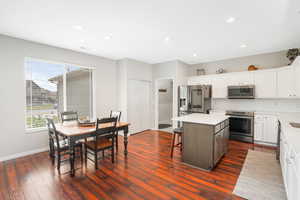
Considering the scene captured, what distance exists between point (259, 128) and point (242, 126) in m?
0.41

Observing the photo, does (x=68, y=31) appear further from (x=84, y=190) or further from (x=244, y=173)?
(x=244, y=173)

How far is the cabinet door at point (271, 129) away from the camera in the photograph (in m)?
3.80

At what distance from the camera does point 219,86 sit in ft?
16.0

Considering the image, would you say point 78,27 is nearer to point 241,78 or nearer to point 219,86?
point 219,86

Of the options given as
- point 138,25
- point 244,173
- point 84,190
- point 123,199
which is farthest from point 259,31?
point 84,190

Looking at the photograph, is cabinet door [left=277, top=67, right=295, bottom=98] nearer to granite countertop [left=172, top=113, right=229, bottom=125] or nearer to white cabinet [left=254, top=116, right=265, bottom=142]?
white cabinet [left=254, top=116, right=265, bottom=142]

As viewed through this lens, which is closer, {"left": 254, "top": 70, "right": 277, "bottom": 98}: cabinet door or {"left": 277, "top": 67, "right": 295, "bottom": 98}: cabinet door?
{"left": 277, "top": 67, "right": 295, "bottom": 98}: cabinet door

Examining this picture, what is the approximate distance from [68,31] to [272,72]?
5378 millimetres

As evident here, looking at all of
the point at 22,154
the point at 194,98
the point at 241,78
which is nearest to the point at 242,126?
the point at 241,78

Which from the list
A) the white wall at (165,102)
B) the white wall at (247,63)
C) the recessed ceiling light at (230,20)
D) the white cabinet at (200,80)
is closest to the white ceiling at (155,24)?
the recessed ceiling light at (230,20)

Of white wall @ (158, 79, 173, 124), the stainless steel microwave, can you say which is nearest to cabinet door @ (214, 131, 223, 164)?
the stainless steel microwave

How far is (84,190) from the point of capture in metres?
2.09

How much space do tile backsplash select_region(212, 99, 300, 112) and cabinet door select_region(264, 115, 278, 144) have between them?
642 millimetres

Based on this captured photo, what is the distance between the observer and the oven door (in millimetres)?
4141
